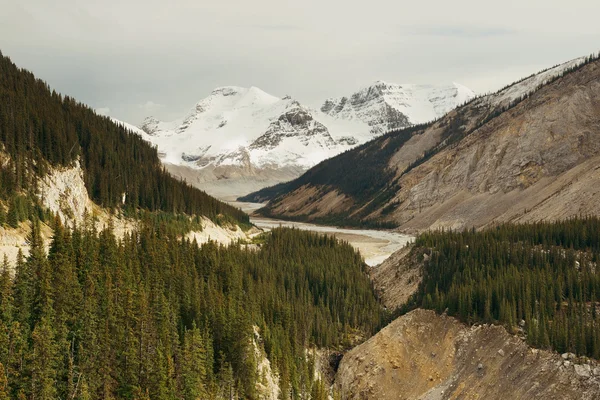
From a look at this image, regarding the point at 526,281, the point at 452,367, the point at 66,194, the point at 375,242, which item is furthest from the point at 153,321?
the point at 375,242

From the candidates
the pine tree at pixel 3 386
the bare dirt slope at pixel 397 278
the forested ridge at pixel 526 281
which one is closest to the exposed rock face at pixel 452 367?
the forested ridge at pixel 526 281

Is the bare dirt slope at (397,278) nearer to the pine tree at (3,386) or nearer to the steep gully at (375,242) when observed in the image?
the steep gully at (375,242)

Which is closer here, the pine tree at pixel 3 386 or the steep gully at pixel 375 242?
the pine tree at pixel 3 386

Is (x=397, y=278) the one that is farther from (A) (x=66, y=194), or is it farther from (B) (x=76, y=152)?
(B) (x=76, y=152)

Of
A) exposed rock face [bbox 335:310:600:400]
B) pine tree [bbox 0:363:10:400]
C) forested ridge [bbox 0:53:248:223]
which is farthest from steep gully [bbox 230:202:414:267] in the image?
pine tree [bbox 0:363:10:400]

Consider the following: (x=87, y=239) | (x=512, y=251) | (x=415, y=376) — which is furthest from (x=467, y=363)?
(x=87, y=239)

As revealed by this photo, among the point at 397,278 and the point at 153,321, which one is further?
the point at 397,278
